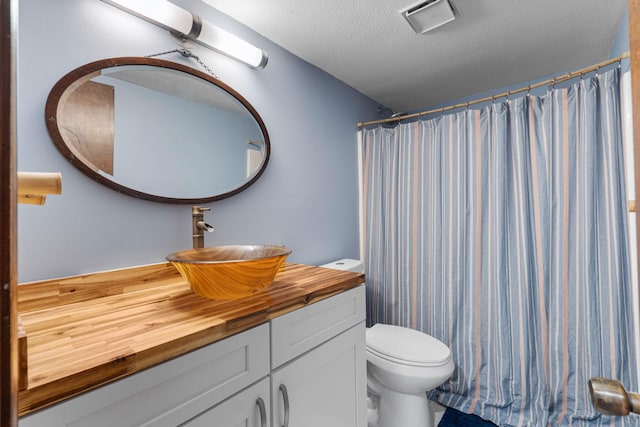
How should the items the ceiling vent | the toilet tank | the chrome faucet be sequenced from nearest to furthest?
1. the chrome faucet
2. the ceiling vent
3. the toilet tank

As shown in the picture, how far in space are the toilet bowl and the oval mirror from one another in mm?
1189

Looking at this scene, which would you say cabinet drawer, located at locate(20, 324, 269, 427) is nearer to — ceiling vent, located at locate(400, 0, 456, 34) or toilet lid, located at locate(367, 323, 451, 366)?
toilet lid, located at locate(367, 323, 451, 366)

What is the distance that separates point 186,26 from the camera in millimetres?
1222

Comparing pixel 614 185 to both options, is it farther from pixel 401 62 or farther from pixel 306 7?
pixel 306 7

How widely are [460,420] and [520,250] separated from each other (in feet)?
3.51

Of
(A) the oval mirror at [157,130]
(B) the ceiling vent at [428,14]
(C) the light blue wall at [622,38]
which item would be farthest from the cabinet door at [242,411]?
(C) the light blue wall at [622,38]

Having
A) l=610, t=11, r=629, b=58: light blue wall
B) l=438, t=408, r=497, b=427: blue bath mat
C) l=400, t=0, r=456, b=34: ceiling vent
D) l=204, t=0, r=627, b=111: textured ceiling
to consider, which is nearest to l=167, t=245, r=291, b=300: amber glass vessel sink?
l=204, t=0, r=627, b=111: textured ceiling

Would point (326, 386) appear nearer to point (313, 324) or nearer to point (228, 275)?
point (313, 324)

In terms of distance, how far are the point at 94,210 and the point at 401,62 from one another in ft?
6.36

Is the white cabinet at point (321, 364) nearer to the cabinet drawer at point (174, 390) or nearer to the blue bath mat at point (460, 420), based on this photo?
the cabinet drawer at point (174, 390)

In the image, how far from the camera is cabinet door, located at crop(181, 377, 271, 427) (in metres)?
0.73

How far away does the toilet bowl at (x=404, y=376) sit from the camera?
4.81 ft

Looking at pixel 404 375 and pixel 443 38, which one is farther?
pixel 443 38

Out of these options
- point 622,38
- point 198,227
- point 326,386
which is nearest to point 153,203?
point 198,227
